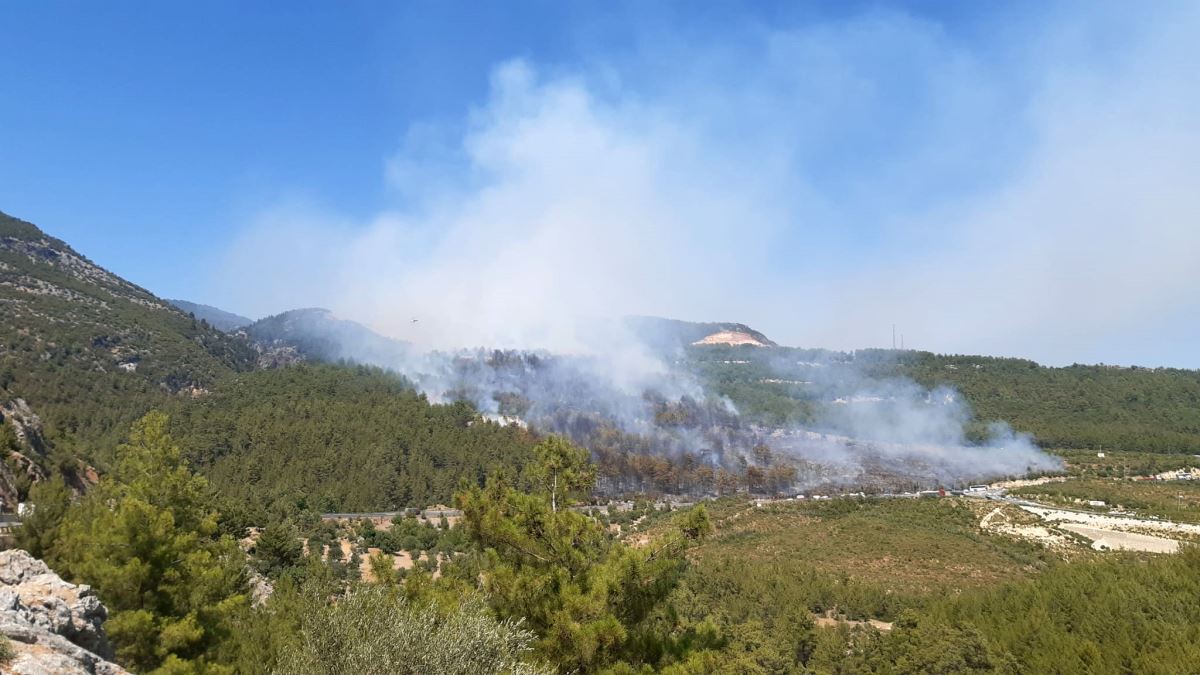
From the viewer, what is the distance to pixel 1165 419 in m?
113

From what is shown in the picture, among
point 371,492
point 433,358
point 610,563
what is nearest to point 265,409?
point 371,492

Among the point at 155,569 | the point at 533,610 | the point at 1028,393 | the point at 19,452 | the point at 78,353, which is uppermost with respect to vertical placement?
the point at 1028,393

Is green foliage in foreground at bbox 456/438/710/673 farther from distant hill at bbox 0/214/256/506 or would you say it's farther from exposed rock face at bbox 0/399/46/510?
distant hill at bbox 0/214/256/506

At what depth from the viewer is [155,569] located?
15.5m

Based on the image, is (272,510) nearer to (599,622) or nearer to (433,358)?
(599,622)

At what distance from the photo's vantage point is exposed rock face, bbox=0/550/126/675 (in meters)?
7.72

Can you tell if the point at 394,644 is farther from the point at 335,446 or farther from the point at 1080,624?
the point at 335,446

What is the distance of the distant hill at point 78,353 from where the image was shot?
2000 inches

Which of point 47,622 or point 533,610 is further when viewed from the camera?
point 533,610

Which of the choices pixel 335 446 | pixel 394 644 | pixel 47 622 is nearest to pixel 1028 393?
pixel 335 446

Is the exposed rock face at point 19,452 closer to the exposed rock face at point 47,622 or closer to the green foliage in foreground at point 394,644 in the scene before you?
the exposed rock face at point 47,622

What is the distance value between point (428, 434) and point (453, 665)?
8294cm

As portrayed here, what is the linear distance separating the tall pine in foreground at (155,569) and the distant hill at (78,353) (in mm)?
17894

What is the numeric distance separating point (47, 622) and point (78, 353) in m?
107
